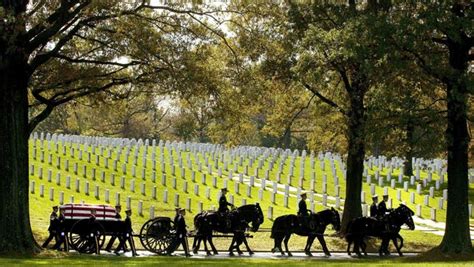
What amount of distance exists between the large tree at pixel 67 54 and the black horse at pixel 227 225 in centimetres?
401

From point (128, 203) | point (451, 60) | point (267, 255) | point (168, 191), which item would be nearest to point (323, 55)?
point (451, 60)

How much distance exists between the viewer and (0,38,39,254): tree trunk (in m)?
18.8

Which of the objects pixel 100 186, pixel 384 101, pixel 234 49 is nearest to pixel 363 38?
pixel 384 101

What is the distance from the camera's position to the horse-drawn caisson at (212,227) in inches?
800

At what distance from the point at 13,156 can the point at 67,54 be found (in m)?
5.52

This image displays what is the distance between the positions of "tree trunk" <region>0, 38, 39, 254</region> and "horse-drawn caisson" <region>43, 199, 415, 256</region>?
135 cm

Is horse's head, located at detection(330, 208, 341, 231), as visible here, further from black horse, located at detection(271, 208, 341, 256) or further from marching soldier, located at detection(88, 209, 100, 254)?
marching soldier, located at detection(88, 209, 100, 254)

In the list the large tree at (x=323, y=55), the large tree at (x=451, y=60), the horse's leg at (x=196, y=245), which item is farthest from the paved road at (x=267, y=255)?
the large tree at (x=323, y=55)

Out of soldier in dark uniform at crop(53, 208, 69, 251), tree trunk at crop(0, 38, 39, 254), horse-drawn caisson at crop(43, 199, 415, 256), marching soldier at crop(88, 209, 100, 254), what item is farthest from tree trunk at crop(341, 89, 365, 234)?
tree trunk at crop(0, 38, 39, 254)

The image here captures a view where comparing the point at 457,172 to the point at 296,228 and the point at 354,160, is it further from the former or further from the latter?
the point at 354,160

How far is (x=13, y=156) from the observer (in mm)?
19297

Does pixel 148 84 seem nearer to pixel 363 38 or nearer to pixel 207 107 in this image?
pixel 207 107

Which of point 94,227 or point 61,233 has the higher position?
point 94,227

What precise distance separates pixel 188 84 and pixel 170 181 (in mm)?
17000
